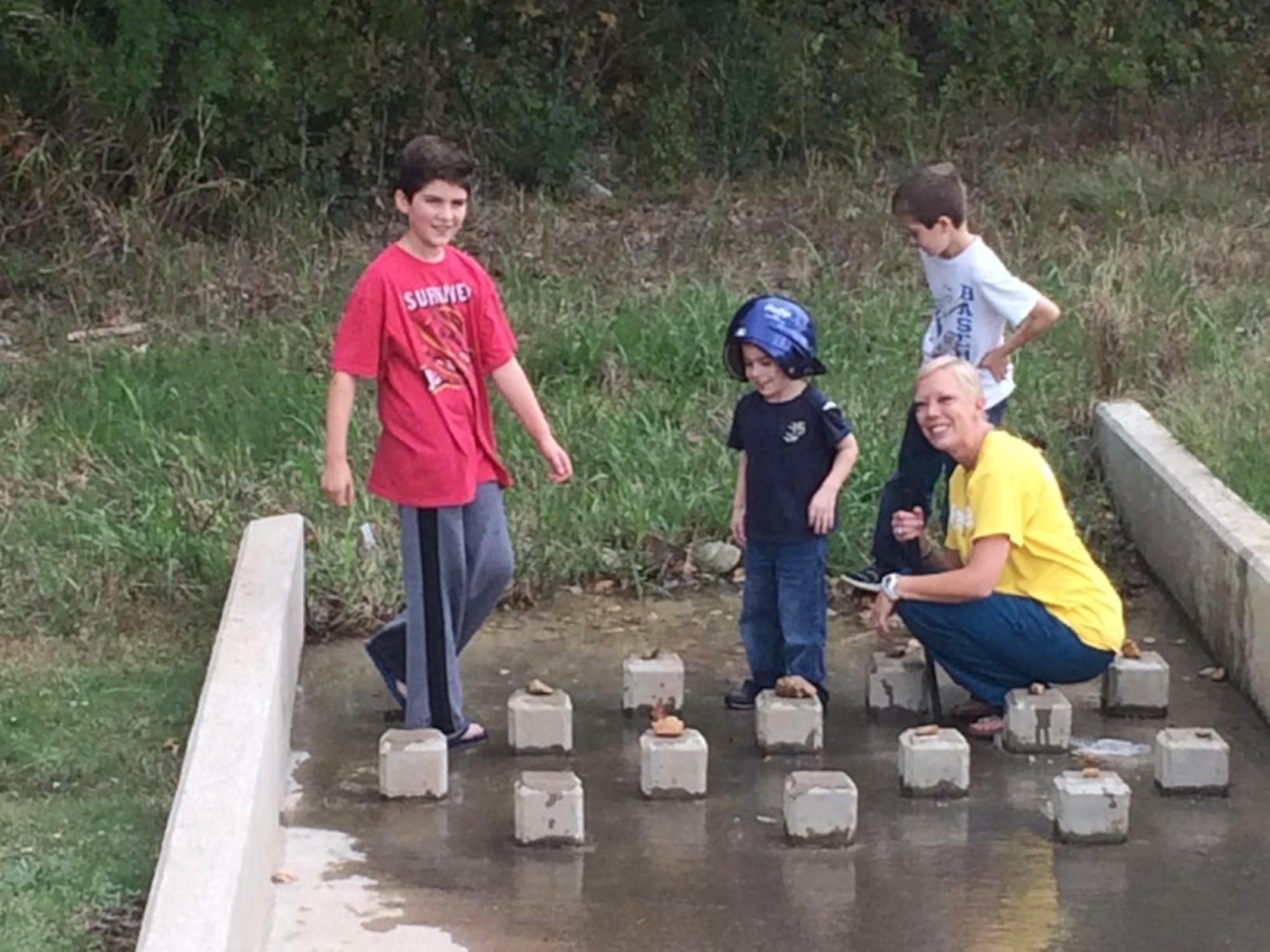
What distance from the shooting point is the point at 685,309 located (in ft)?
33.4

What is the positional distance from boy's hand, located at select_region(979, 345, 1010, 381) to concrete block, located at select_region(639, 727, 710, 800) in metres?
1.76

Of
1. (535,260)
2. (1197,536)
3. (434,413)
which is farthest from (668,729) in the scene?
(535,260)

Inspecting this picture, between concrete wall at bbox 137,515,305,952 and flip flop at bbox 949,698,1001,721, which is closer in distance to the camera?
concrete wall at bbox 137,515,305,952

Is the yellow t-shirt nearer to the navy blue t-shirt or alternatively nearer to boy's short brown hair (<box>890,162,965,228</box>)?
the navy blue t-shirt

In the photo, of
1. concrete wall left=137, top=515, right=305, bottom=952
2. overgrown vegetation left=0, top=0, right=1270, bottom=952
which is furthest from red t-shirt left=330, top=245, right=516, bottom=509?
overgrown vegetation left=0, top=0, right=1270, bottom=952

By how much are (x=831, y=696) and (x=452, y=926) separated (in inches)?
77.2

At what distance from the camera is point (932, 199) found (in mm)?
6238

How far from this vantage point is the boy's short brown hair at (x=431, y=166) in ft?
17.7

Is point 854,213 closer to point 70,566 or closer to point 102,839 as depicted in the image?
point 70,566

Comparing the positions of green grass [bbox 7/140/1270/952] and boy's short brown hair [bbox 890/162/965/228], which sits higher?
boy's short brown hair [bbox 890/162/965/228]

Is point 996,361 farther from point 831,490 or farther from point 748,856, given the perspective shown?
point 748,856

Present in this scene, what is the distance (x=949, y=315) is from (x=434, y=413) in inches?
71.9

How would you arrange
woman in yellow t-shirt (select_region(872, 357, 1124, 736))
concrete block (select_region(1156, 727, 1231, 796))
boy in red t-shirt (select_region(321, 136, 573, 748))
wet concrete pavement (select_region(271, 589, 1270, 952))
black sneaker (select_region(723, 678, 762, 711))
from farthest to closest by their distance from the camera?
1. black sneaker (select_region(723, 678, 762, 711))
2. woman in yellow t-shirt (select_region(872, 357, 1124, 736))
3. boy in red t-shirt (select_region(321, 136, 573, 748))
4. concrete block (select_region(1156, 727, 1231, 796))
5. wet concrete pavement (select_region(271, 589, 1270, 952))

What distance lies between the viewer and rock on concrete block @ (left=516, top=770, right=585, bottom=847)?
16.3 ft
